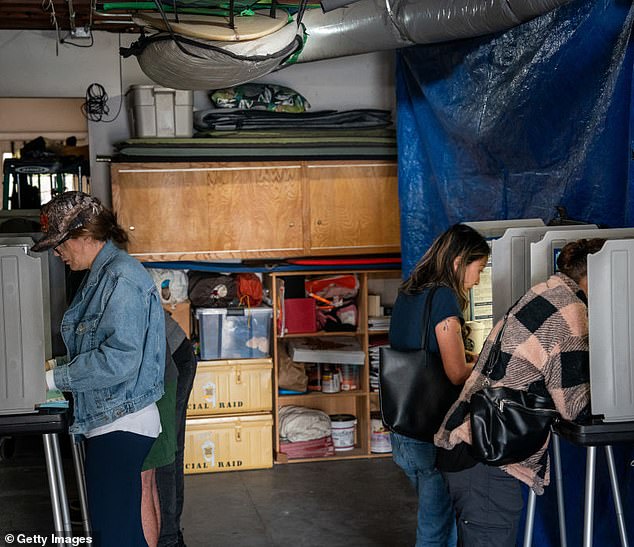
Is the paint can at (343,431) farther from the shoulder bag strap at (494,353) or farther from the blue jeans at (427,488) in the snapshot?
the shoulder bag strap at (494,353)

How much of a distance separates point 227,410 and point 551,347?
3.34 metres

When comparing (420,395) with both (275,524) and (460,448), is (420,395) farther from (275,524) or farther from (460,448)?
(275,524)

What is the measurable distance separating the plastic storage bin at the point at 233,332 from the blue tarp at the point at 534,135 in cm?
104

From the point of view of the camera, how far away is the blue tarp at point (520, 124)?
3.38m

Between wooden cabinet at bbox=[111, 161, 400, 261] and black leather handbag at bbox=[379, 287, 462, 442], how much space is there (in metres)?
2.60

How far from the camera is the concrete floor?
15.3ft

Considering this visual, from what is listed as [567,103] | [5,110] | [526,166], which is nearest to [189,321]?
[526,166]

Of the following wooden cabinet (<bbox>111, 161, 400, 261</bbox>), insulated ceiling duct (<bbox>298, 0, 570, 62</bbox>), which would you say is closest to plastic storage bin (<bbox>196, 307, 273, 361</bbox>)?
wooden cabinet (<bbox>111, 161, 400, 261</bbox>)

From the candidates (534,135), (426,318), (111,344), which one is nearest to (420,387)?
(426,318)

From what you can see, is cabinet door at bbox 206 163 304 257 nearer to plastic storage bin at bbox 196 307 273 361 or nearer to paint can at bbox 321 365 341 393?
plastic storage bin at bbox 196 307 273 361

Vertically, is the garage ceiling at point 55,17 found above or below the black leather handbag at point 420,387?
above

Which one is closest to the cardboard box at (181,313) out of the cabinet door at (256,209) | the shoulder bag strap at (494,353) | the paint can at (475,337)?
the cabinet door at (256,209)

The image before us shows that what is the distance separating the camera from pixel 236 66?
126 inches

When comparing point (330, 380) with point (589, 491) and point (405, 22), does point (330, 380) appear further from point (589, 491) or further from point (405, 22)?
point (589, 491)
